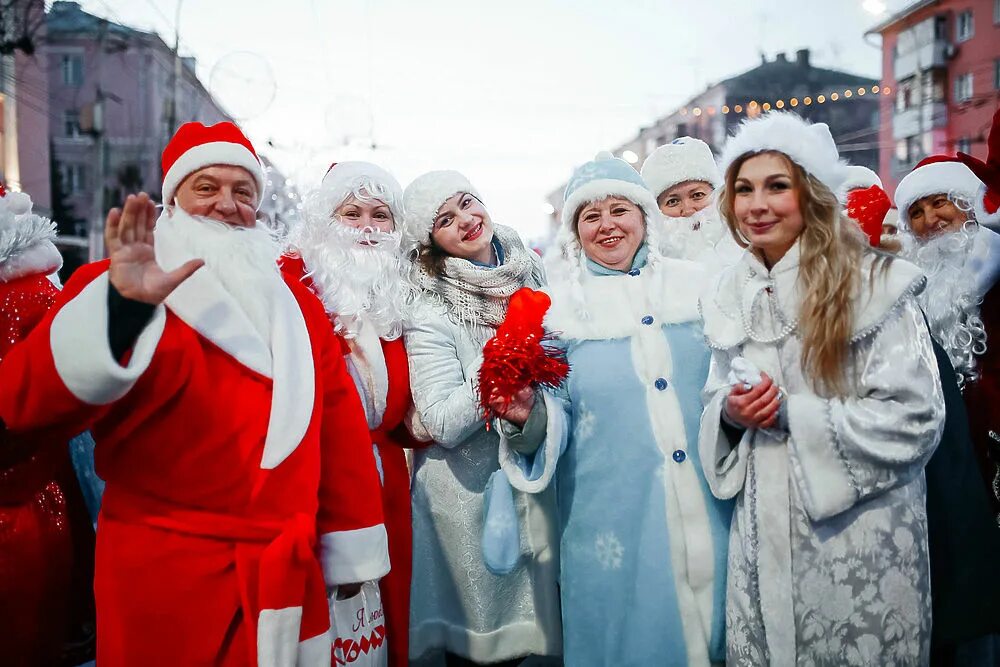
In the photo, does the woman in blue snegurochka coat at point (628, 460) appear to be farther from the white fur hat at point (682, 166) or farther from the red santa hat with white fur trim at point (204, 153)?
the white fur hat at point (682, 166)

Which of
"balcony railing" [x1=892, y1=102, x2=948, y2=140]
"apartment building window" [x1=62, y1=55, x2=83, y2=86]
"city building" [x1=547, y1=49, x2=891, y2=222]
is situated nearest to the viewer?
"apartment building window" [x1=62, y1=55, x2=83, y2=86]

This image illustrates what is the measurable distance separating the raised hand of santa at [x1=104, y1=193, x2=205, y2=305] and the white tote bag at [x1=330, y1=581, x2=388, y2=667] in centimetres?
108

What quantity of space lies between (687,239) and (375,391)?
6.39ft

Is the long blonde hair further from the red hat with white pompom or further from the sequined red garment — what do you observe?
the red hat with white pompom

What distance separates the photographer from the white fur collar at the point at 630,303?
107 inches

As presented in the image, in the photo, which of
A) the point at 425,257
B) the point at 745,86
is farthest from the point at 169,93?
the point at 745,86

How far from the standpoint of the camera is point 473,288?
125 inches

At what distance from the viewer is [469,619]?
3.05 meters

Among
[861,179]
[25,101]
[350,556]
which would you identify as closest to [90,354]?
[350,556]

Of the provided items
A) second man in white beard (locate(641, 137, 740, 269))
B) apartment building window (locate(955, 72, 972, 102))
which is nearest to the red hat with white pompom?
second man in white beard (locate(641, 137, 740, 269))

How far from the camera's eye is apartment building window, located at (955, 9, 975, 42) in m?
22.7

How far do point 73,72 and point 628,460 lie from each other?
16.7 meters

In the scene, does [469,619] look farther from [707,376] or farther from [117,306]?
[117,306]

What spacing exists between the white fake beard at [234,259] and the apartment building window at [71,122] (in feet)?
51.1
